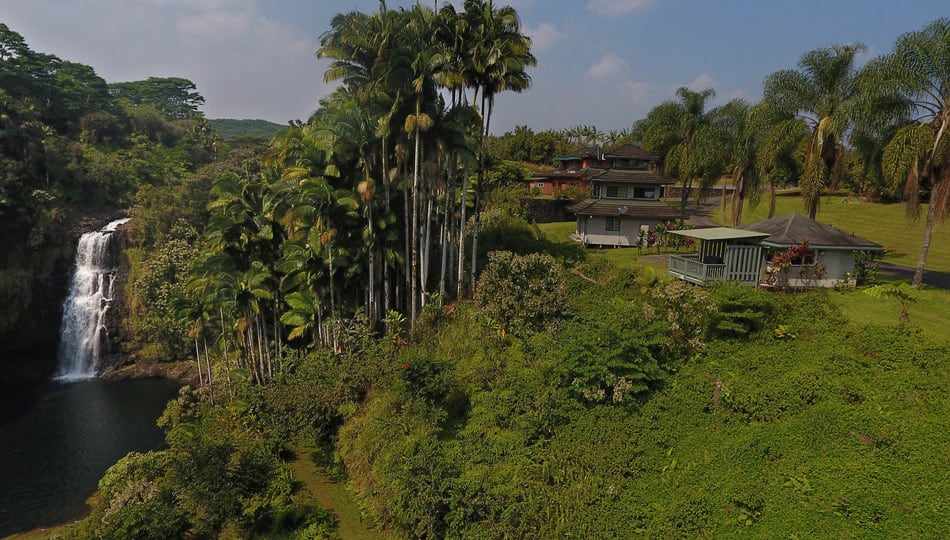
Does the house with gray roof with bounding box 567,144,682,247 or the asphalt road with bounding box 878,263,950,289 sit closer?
the asphalt road with bounding box 878,263,950,289

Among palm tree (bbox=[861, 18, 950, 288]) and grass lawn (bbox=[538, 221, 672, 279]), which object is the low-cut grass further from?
A: grass lawn (bbox=[538, 221, 672, 279])

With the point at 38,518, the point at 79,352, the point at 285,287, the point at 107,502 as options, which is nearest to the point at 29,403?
the point at 79,352

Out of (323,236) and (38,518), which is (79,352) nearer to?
(38,518)

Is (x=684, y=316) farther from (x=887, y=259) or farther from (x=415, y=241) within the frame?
(x=887, y=259)

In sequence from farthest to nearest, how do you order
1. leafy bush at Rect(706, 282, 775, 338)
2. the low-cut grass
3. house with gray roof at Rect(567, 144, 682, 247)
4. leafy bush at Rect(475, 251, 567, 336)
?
house with gray roof at Rect(567, 144, 682, 247) < leafy bush at Rect(475, 251, 567, 336) < leafy bush at Rect(706, 282, 775, 338) < the low-cut grass

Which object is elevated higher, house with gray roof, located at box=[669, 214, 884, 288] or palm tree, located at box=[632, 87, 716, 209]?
palm tree, located at box=[632, 87, 716, 209]

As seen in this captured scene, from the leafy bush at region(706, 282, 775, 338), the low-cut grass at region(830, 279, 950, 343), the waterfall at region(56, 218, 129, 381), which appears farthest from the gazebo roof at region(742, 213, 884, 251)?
the waterfall at region(56, 218, 129, 381)
